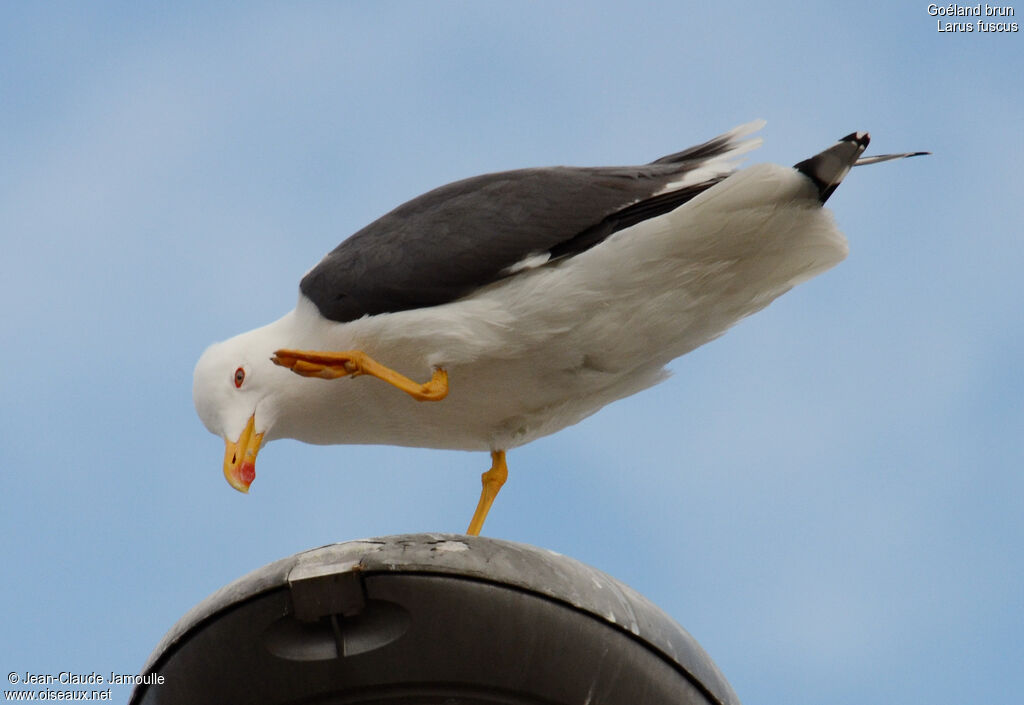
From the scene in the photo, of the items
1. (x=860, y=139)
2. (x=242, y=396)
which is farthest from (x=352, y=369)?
(x=860, y=139)

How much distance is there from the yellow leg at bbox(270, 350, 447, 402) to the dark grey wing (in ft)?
0.81

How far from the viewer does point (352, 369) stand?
19.8ft

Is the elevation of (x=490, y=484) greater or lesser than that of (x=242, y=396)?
lesser

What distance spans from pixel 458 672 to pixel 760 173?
3.18 m

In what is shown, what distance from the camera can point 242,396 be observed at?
649 cm

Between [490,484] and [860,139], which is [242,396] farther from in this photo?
[860,139]

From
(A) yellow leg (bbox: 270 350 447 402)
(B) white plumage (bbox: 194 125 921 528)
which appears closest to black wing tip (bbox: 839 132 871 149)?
(B) white plumage (bbox: 194 125 921 528)

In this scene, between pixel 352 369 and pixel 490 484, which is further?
pixel 490 484

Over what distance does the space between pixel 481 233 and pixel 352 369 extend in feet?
2.75

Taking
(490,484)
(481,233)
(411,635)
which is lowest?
(490,484)

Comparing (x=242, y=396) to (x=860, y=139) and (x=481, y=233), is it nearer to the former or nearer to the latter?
(x=481, y=233)

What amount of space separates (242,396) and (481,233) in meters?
1.40

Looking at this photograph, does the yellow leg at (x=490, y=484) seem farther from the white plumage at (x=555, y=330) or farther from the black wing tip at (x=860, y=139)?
the black wing tip at (x=860, y=139)

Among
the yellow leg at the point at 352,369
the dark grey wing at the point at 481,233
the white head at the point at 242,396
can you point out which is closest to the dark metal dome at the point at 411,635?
the yellow leg at the point at 352,369
